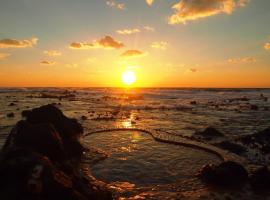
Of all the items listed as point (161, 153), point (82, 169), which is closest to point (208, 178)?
point (161, 153)

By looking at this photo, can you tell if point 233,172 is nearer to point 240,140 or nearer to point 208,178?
point 208,178

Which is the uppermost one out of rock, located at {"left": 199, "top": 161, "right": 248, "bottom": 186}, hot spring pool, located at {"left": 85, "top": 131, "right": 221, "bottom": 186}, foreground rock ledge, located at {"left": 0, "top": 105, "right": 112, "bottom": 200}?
foreground rock ledge, located at {"left": 0, "top": 105, "right": 112, "bottom": 200}

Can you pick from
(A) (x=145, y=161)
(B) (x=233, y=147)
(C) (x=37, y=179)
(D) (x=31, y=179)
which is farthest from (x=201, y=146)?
(D) (x=31, y=179)

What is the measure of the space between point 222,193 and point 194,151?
6.74 metres

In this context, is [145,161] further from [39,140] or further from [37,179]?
[37,179]

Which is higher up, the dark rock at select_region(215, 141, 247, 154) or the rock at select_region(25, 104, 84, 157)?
the rock at select_region(25, 104, 84, 157)

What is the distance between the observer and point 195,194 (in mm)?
10789

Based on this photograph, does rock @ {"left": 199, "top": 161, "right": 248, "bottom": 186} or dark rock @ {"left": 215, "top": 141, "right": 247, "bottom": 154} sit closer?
rock @ {"left": 199, "top": 161, "right": 248, "bottom": 186}

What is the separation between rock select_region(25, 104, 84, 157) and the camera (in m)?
16.2

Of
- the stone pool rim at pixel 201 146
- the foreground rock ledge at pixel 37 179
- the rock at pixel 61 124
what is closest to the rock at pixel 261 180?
the stone pool rim at pixel 201 146

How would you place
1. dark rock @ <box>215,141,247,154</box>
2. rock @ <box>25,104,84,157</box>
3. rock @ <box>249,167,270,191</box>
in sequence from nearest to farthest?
rock @ <box>249,167,270,191</box> < rock @ <box>25,104,84,157</box> < dark rock @ <box>215,141,247,154</box>

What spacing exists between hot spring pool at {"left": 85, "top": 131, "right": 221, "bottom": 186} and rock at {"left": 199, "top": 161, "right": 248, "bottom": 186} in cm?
102

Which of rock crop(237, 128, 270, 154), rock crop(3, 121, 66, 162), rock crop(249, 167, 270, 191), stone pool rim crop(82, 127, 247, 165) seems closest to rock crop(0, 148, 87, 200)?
rock crop(3, 121, 66, 162)

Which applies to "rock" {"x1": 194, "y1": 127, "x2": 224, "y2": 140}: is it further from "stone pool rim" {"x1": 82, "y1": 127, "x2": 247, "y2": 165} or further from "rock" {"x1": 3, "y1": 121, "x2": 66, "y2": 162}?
"rock" {"x1": 3, "y1": 121, "x2": 66, "y2": 162}
